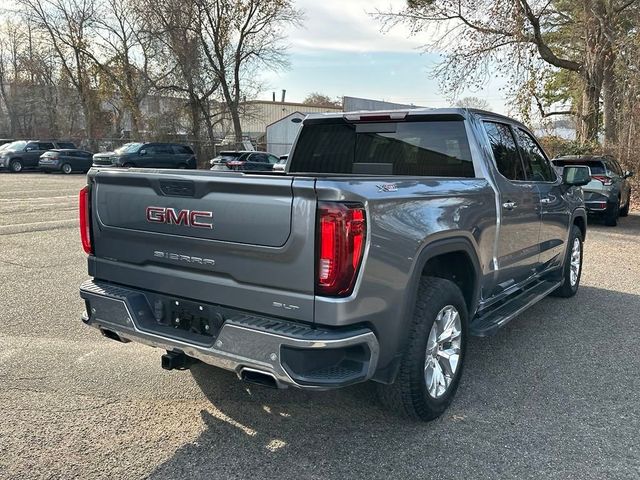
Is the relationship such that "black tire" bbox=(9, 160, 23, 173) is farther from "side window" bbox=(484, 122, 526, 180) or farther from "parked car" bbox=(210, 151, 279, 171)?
"side window" bbox=(484, 122, 526, 180)

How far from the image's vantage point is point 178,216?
300 centimetres

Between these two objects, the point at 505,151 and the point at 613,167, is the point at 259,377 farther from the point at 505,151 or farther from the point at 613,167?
the point at 613,167

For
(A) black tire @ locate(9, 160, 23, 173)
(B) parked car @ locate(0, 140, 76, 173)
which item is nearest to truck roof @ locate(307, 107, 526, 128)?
(B) parked car @ locate(0, 140, 76, 173)

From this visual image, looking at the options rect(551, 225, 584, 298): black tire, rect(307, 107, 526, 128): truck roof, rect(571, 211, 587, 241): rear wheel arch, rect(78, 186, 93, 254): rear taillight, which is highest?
rect(307, 107, 526, 128): truck roof

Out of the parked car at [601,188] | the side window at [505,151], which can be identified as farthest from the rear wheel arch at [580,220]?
the parked car at [601,188]

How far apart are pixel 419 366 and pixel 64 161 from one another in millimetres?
29550

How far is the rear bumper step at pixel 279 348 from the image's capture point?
8.51ft

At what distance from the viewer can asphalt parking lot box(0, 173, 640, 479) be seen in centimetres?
290

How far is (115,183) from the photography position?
3320mm

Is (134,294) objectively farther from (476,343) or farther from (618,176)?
(618,176)

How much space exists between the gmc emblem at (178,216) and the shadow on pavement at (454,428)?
1301 millimetres

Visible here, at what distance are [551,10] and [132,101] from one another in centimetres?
2689

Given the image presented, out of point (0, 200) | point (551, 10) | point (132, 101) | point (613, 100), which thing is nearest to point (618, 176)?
point (613, 100)

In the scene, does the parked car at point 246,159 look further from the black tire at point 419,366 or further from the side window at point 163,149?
the black tire at point 419,366
